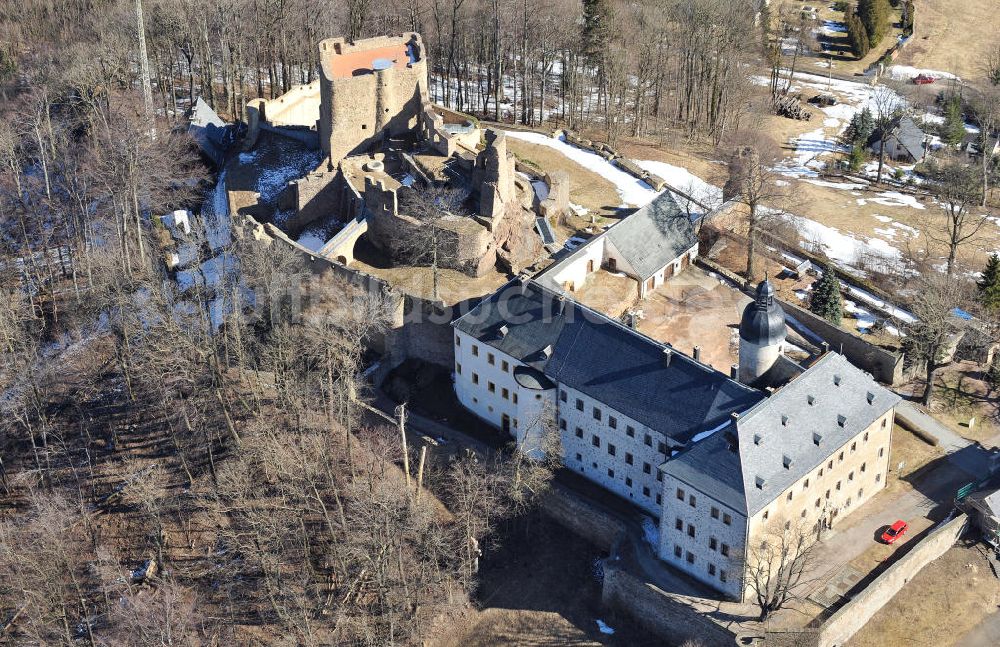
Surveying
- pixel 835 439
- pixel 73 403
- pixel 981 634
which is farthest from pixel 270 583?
pixel 981 634

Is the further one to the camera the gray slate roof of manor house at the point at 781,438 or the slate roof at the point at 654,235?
the slate roof at the point at 654,235

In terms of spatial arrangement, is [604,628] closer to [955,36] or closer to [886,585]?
[886,585]

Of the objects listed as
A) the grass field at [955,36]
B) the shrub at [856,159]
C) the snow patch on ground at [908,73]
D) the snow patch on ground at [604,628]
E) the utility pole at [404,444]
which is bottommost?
the snow patch on ground at [604,628]

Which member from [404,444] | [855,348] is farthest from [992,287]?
[404,444]

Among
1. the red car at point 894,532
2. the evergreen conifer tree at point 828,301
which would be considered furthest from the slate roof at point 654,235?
the red car at point 894,532

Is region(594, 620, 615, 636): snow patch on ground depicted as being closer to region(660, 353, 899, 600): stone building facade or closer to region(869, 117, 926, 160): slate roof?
region(660, 353, 899, 600): stone building facade

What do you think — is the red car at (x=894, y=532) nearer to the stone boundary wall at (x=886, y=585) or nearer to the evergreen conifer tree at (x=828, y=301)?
the stone boundary wall at (x=886, y=585)

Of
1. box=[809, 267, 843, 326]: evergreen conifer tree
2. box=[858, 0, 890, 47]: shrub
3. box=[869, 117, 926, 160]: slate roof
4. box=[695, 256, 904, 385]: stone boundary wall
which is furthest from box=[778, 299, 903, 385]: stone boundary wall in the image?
box=[858, 0, 890, 47]: shrub
